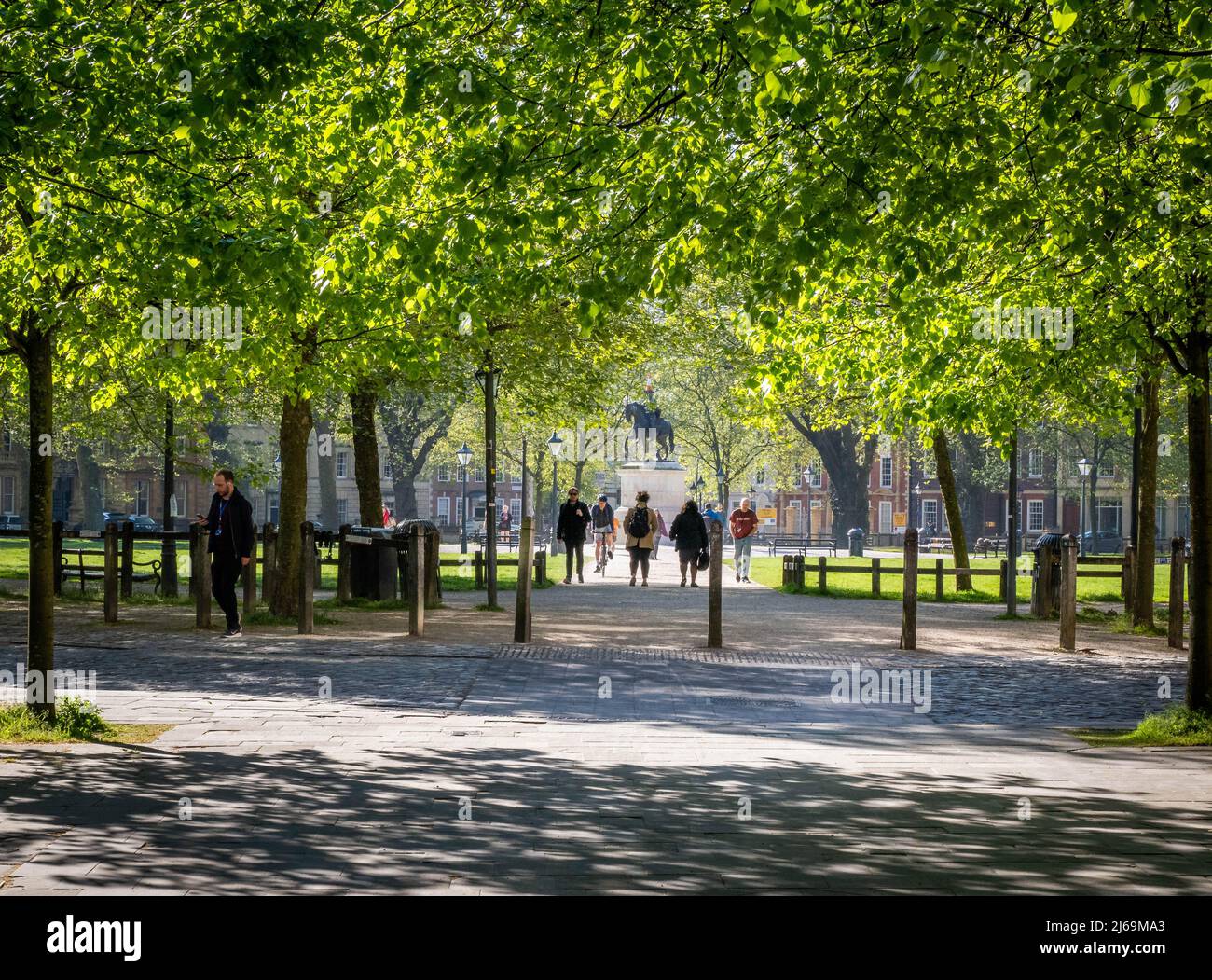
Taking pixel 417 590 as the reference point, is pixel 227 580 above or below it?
above

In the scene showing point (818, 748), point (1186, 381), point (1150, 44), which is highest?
point (1150, 44)

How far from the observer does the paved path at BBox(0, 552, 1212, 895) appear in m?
5.66

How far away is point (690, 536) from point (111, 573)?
48.2 ft

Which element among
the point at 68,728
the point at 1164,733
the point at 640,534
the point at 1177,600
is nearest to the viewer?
the point at 68,728

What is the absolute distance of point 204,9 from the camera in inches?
351

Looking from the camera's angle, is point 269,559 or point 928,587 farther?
point 928,587

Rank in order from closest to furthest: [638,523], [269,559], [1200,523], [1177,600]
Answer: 1. [1200,523]
2. [1177,600]
3. [269,559]
4. [638,523]

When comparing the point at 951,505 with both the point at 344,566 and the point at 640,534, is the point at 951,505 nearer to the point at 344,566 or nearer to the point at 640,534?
the point at 640,534

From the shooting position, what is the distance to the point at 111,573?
17109mm

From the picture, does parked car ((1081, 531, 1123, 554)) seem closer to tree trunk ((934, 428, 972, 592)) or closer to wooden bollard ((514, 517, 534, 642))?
tree trunk ((934, 428, 972, 592))

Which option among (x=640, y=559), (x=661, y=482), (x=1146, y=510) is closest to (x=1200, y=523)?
(x=1146, y=510)
